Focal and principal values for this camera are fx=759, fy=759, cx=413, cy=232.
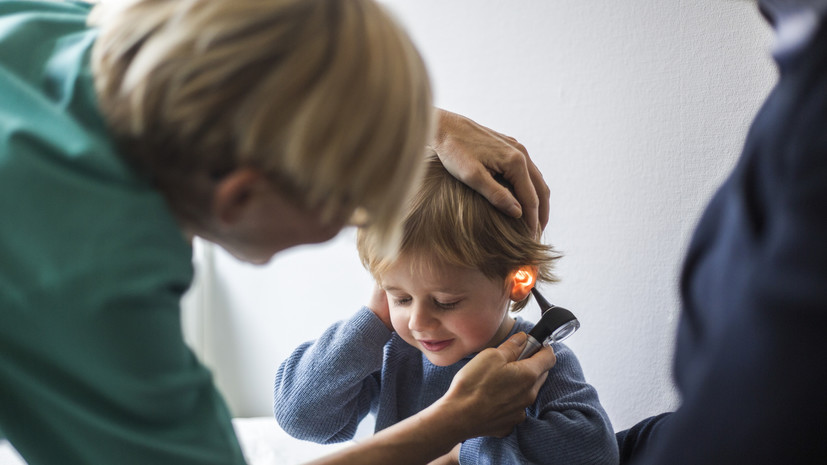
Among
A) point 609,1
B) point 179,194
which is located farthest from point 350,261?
point 179,194

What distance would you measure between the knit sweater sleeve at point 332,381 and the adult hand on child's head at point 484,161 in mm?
290

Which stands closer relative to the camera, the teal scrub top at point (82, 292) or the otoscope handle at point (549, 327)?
the teal scrub top at point (82, 292)

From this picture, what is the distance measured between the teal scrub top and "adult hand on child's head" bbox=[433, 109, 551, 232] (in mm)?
493

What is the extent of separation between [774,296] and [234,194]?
412 millimetres

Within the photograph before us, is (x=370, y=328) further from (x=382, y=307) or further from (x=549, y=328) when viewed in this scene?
(x=549, y=328)

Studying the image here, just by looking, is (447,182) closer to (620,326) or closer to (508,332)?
(508,332)

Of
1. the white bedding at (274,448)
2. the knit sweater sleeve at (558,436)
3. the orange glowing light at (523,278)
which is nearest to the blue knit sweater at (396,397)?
the knit sweater sleeve at (558,436)

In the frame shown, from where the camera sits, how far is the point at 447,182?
1.07 m

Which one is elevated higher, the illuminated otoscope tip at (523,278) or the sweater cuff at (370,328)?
the illuminated otoscope tip at (523,278)

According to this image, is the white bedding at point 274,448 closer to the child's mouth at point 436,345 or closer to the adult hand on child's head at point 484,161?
the child's mouth at point 436,345

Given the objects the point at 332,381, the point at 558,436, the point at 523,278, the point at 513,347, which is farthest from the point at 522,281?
the point at 332,381

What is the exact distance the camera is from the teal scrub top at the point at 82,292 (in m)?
0.56

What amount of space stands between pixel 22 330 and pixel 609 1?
3.35 feet

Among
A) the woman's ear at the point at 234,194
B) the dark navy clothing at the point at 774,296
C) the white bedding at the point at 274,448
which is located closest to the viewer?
the dark navy clothing at the point at 774,296
